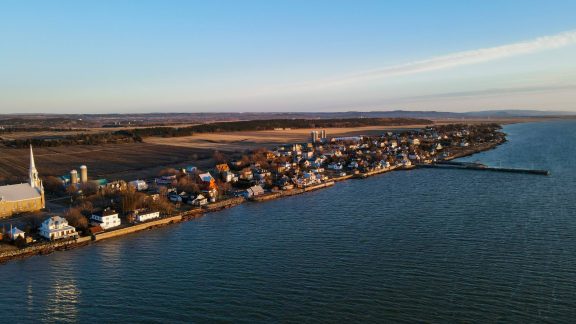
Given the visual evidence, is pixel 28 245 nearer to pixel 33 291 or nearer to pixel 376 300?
pixel 33 291

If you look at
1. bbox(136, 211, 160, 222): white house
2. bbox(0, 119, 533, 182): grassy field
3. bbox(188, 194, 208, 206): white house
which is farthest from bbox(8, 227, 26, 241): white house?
bbox(0, 119, 533, 182): grassy field

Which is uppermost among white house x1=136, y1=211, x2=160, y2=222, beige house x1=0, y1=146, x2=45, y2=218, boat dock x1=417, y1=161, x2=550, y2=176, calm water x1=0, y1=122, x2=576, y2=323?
beige house x1=0, y1=146, x2=45, y2=218

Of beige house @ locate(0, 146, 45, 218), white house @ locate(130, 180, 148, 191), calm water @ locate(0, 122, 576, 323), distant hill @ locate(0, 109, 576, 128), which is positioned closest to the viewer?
calm water @ locate(0, 122, 576, 323)

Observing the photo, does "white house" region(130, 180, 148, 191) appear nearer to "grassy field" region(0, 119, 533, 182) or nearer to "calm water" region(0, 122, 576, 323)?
"grassy field" region(0, 119, 533, 182)

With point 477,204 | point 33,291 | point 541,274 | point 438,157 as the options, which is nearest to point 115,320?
point 33,291

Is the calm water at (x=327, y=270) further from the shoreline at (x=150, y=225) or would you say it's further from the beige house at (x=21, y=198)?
the beige house at (x=21, y=198)

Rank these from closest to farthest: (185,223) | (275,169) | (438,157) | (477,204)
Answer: (185,223), (477,204), (275,169), (438,157)

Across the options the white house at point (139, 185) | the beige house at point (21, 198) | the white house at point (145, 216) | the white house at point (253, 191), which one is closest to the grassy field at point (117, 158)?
the white house at point (139, 185)

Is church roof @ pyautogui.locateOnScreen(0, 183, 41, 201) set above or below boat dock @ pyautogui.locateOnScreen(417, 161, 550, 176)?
above

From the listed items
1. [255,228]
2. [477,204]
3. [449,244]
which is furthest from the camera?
[477,204]
